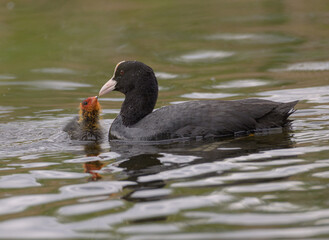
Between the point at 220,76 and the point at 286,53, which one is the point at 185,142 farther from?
the point at 286,53

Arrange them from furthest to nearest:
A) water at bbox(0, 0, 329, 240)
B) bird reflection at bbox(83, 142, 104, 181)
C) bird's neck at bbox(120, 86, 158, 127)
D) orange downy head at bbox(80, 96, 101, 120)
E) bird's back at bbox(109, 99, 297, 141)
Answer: orange downy head at bbox(80, 96, 101, 120) < bird's neck at bbox(120, 86, 158, 127) < bird's back at bbox(109, 99, 297, 141) < bird reflection at bbox(83, 142, 104, 181) < water at bbox(0, 0, 329, 240)

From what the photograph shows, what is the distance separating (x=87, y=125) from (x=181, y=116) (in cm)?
149

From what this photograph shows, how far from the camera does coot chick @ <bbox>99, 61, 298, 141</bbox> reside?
25.9 ft

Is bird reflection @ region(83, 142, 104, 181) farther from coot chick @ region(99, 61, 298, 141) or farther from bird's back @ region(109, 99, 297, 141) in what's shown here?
bird's back @ region(109, 99, 297, 141)

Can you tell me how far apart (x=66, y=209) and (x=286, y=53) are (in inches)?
368

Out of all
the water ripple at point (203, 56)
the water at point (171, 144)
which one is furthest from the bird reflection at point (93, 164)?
the water ripple at point (203, 56)

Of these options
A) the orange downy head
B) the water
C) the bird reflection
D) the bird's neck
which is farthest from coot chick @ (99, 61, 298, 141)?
the orange downy head

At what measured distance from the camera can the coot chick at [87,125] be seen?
861cm

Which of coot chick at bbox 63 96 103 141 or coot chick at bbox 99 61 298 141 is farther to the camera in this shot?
coot chick at bbox 63 96 103 141

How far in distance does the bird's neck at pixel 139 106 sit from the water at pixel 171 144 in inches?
20.9

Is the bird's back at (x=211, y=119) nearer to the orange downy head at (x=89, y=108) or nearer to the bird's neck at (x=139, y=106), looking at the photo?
the bird's neck at (x=139, y=106)

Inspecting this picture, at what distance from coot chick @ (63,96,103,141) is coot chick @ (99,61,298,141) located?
27 centimetres

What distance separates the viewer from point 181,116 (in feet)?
25.9

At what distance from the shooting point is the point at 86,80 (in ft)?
42.3
